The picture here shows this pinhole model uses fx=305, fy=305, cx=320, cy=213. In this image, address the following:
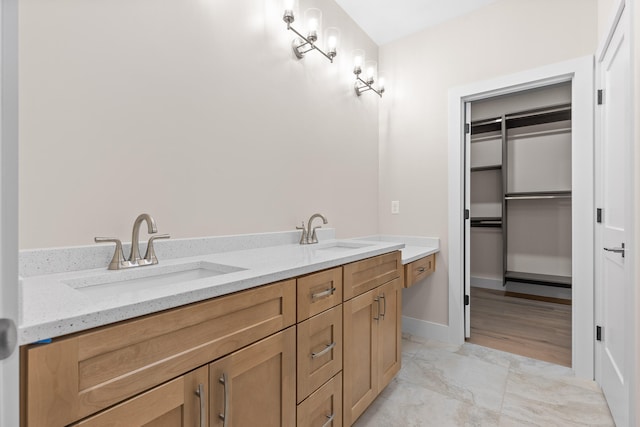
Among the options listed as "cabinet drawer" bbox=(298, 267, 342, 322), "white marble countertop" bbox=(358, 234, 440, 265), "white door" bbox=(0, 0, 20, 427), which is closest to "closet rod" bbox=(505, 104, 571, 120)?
→ "white marble countertop" bbox=(358, 234, 440, 265)

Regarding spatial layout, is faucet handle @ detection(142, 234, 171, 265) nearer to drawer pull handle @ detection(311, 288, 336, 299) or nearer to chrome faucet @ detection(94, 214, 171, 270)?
chrome faucet @ detection(94, 214, 171, 270)

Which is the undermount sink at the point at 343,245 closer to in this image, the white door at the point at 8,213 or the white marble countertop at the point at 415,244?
the white marble countertop at the point at 415,244

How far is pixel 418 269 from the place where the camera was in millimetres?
2229

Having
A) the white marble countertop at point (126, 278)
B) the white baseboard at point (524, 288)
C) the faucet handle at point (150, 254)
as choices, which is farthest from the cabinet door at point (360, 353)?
the white baseboard at point (524, 288)

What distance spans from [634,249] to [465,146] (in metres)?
1.41

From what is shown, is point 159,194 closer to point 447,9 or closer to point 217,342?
point 217,342

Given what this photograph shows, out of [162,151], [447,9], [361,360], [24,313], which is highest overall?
[447,9]

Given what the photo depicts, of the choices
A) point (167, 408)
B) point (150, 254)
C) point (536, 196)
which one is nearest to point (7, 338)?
point (167, 408)

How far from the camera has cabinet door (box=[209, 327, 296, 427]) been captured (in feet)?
2.71

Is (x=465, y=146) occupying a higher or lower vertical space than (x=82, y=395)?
higher

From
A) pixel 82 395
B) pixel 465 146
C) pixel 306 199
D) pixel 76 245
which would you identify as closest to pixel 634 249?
pixel 465 146

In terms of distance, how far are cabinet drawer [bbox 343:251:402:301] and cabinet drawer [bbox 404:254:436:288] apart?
0.27 meters

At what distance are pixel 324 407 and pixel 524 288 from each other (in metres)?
3.53

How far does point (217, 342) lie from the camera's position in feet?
2.70
